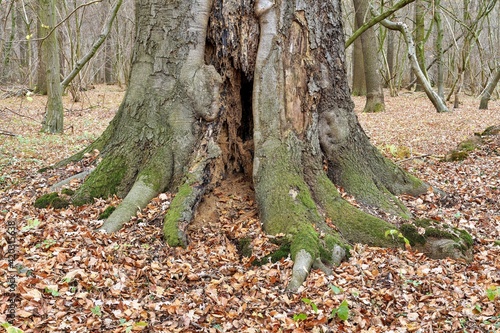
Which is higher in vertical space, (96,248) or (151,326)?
(96,248)

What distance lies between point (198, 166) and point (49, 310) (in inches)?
87.6

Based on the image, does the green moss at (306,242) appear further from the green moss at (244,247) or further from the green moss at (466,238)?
the green moss at (466,238)

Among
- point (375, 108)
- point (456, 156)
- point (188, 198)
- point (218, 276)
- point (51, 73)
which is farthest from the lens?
point (375, 108)

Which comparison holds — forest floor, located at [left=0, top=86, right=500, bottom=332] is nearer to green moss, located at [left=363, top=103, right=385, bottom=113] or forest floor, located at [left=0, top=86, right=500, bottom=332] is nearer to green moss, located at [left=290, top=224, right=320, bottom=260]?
green moss, located at [left=290, top=224, right=320, bottom=260]

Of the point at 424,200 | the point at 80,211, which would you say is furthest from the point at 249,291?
the point at 424,200

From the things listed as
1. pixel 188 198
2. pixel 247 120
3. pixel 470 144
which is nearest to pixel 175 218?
pixel 188 198

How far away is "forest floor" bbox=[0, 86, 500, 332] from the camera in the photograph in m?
3.41

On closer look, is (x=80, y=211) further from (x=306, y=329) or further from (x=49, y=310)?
(x=306, y=329)

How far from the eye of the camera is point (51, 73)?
12.1 meters

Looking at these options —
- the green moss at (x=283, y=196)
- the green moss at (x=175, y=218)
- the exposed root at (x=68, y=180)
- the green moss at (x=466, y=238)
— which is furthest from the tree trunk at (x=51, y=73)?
the green moss at (x=466, y=238)

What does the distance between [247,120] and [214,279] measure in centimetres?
227

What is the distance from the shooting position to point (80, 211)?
5.02m

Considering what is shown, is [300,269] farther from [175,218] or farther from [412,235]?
Answer: [412,235]

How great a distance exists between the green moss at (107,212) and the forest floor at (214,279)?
0.09 meters
